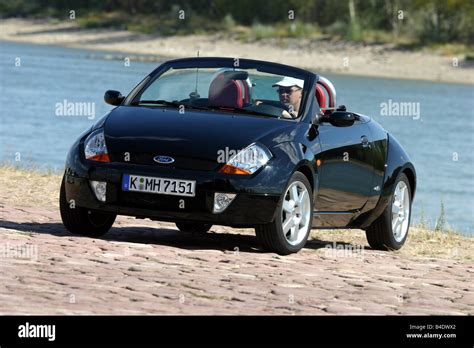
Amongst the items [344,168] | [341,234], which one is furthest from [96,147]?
[341,234]

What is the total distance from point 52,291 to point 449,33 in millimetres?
74030

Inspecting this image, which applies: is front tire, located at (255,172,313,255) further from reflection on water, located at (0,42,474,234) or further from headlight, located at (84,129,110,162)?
reflection on water, located at (0,42,474,234)

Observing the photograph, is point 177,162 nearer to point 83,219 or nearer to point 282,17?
point 83,219

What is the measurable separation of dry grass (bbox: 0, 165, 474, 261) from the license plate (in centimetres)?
300

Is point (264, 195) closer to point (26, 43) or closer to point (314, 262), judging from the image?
point (314, 262)

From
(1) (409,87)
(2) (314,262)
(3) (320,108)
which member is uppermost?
(3) (320,108)

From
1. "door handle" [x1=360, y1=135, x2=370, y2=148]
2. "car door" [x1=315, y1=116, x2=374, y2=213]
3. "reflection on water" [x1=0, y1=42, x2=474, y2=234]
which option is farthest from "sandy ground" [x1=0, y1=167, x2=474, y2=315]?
"reflection on water" [x1=0, y1=42, x2=474, y2=234]

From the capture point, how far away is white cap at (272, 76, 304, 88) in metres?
11.5

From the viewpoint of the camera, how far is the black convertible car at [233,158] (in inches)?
404

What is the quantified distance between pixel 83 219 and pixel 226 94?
59.1 inches

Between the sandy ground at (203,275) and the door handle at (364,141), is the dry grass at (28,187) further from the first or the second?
the door handle at (364,141)

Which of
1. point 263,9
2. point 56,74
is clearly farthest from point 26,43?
point 56,74

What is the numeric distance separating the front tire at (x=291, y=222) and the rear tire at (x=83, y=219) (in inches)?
48.3

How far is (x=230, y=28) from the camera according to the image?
84500 millimetres
